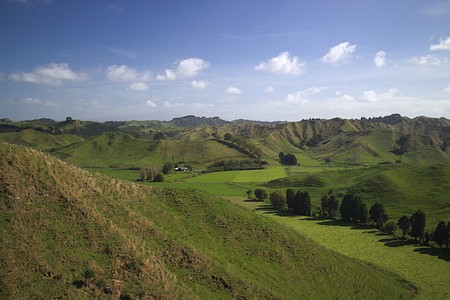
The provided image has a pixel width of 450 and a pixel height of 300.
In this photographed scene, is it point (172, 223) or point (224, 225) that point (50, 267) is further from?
point (224, 225)

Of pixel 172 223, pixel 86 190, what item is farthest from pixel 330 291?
pixel 86 190

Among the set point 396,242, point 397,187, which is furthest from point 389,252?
point 397,187

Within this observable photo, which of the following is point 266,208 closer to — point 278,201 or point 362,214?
point 278,201

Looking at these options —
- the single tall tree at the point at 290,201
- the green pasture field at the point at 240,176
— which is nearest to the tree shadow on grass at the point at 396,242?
the single tall tree at the point at 290,201

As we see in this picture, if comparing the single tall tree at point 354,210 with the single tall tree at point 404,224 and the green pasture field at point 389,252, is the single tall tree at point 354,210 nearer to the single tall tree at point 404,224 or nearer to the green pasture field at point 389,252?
the green pasture field at point 389,252

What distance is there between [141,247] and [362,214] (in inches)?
3507

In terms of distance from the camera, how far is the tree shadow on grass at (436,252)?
76.1 meters

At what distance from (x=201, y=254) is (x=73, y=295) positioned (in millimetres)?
15930

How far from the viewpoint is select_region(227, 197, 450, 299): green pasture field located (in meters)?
60.4

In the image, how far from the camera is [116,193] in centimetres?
4619

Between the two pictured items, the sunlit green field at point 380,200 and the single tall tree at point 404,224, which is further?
the single tall tree at point 404,224

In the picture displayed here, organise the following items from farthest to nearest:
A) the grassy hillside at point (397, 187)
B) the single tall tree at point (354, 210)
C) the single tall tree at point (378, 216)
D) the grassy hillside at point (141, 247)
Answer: the grassy hillside at point (397, 187) → the single tall tree at point (354, 210) → the single tall tree at point (378, 216) → the grassy hillside at point (141, 247)

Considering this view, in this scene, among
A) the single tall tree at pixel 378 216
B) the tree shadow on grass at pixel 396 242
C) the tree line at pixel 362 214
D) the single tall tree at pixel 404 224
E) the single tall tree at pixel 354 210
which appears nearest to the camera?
the tree line at pixel 362 214

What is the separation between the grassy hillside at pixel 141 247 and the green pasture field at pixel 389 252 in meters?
8.30
